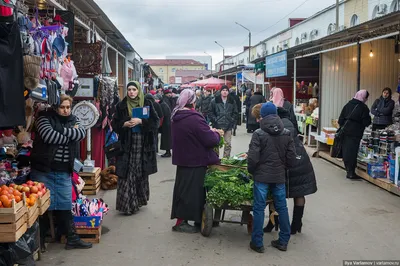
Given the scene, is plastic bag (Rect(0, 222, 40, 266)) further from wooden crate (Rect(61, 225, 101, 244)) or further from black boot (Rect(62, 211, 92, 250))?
wooden crate (Rect(61, 225, 101, 244))

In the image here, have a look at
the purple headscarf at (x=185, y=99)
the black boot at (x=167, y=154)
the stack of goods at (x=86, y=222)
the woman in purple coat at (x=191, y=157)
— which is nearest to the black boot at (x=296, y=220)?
the woman in purple coat at (x=191, y=157)

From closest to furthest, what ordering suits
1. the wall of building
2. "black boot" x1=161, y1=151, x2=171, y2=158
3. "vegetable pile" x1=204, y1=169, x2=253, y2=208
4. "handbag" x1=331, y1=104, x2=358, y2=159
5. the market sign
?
"vegetable pile" x1=204, y1=169, x2=253, y2=208, "handbag" x1=331, y1=104, x2=358, y2=159, "black boot" x1=161, y1=151, x2=171, y2=158, the market sign, the wall of building

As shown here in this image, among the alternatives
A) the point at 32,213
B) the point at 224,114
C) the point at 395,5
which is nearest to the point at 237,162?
the point at 32,213

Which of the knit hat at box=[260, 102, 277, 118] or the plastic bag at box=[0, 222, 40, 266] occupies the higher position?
the knit hat at box=[260, 102, 277, 118]

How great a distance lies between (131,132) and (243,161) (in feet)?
5.61

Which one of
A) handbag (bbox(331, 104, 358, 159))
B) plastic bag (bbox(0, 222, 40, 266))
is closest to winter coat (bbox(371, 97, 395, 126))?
handbag (bbox(331, 104, 358, 159))

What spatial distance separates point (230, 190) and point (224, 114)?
6.07 meters

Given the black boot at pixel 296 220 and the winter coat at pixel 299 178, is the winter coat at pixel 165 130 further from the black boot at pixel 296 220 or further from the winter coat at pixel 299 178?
the winter coat at pixel 299 178

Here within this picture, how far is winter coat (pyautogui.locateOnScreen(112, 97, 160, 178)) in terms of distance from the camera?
266 inches

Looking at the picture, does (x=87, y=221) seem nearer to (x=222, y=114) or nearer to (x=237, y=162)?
(x=237, y=162)

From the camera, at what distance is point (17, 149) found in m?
5.61

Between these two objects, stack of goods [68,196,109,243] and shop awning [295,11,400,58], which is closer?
stack of goods [68,196,109,243]

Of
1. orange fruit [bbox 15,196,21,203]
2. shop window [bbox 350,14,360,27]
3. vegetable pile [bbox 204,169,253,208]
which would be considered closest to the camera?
orange fruit [bbox 15,196,21,203]

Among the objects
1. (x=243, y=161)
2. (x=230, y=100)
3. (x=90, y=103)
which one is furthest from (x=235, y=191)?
(x=230, y=100)
